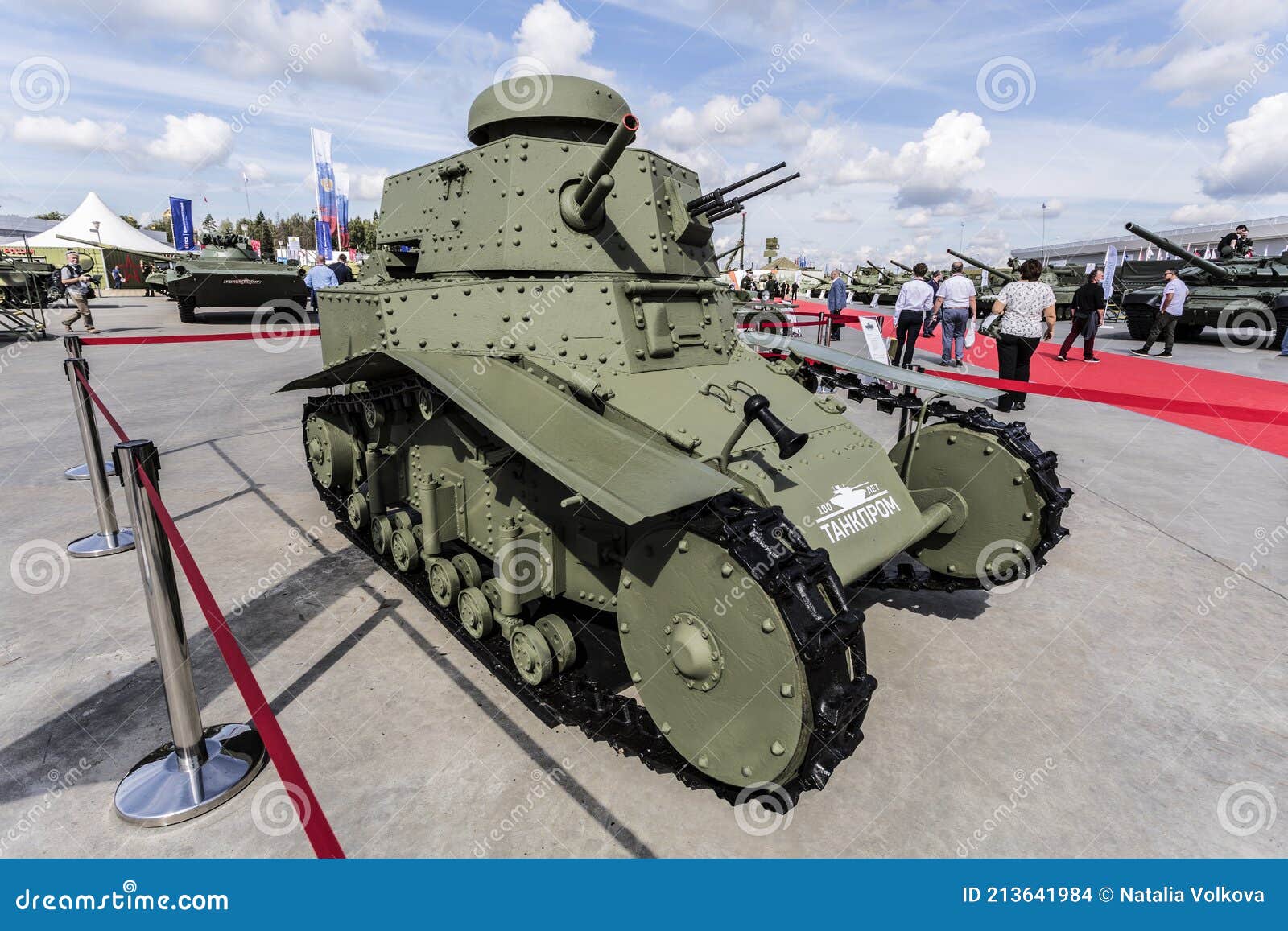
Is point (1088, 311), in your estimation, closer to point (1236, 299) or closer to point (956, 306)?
point (956, 306)

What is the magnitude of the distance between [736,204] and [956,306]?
10217 millimetres

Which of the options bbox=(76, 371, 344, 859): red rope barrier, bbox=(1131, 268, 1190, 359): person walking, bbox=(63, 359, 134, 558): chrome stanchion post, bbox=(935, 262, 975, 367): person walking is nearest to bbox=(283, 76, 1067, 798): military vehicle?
bbox=(76, 371, 344, 859): red rope barrier

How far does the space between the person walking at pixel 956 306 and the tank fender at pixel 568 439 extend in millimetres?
Result: 12525

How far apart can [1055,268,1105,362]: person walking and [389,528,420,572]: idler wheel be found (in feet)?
50.9

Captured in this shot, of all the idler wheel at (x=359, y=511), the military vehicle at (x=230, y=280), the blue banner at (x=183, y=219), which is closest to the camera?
the idler wheel at (x=359, y=511)

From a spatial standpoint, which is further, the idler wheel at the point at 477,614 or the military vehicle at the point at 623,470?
the idler wheel at the point at 477,614

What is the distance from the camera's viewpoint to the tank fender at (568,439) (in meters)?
2.96

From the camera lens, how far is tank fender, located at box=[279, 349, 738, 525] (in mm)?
2963

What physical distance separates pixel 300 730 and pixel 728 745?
2.52 meters

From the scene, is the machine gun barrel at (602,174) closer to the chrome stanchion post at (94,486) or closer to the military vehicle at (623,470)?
the military vehicle at (623,470)

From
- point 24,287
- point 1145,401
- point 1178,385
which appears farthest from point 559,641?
point 24,287

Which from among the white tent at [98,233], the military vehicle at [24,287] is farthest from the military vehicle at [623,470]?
the white tent at [98,233]
